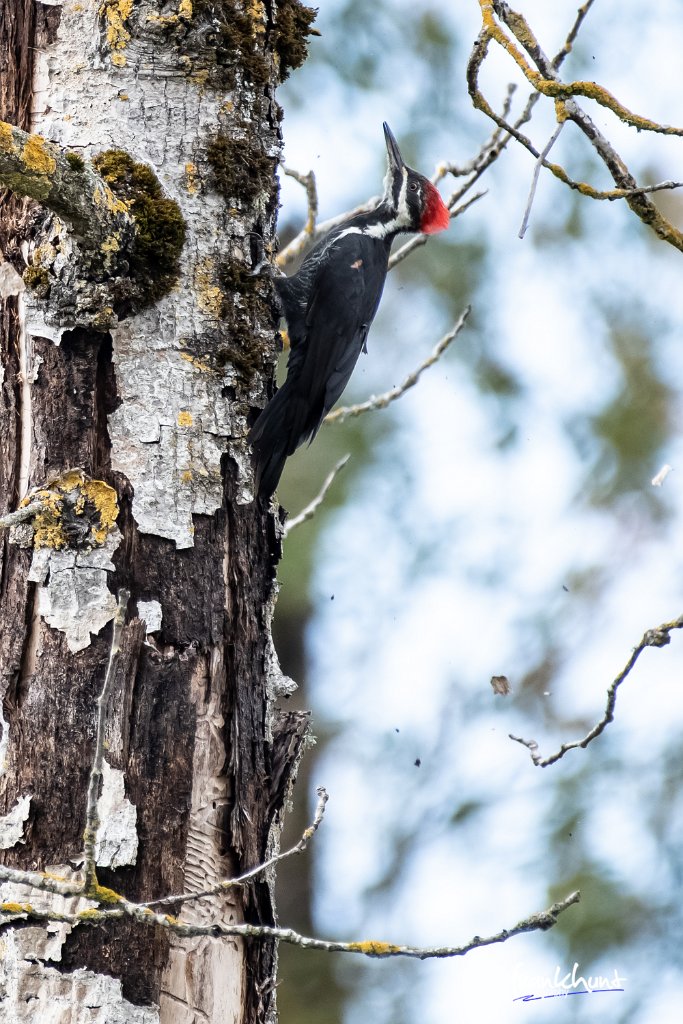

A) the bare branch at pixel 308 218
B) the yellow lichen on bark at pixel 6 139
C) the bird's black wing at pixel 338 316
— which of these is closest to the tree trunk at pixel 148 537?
the yellow lichen on bark at pixel 6 139

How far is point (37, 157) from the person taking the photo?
1.55 metres

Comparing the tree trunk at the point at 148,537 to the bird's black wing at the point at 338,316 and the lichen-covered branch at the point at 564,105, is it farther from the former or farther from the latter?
the bird's black wing at the point at 338,316

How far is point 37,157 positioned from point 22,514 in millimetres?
524

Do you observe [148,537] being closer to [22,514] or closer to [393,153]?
[22,514]

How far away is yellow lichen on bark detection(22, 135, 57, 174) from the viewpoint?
1535 millimetres

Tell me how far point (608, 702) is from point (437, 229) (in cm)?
210

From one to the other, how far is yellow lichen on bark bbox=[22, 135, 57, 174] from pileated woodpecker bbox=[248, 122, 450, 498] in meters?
0.66

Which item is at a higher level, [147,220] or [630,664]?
[147,220]

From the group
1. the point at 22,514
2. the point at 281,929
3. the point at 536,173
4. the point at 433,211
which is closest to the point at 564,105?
the point at 536,173

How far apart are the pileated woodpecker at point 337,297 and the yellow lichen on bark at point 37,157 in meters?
0.66

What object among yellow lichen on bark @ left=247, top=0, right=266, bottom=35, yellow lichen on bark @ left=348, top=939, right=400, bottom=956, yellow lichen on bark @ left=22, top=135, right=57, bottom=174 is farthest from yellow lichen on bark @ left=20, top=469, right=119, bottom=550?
yellow lichen on bark @ left=247, top=0, right=266, bottom=35

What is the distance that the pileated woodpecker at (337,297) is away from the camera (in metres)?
2.57

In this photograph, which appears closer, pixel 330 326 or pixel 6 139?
pixel 6 139

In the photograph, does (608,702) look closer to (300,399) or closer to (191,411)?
(191,411)
